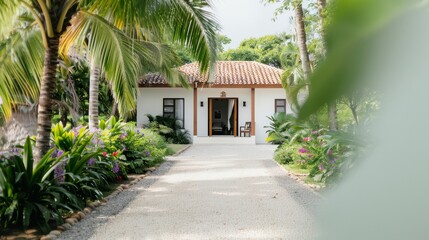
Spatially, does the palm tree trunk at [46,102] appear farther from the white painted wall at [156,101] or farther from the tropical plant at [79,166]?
the white painted wall at [156,101]

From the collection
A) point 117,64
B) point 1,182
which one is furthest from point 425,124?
point 117,64

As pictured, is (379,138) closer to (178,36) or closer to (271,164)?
(178,36)

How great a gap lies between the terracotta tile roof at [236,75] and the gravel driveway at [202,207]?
10.5 metres

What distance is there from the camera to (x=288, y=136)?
525 inches

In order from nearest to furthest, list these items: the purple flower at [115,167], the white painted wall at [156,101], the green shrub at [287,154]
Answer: the purple flower at [115,167], the green shrub at [287,154], the white painted wall at [156,101]

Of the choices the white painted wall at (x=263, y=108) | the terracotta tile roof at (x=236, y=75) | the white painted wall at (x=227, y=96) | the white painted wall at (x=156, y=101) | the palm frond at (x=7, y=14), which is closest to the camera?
the palm frond at (x=7, y=14)

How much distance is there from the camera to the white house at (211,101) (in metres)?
20.9

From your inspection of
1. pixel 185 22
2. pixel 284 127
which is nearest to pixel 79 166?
pixel 185 22

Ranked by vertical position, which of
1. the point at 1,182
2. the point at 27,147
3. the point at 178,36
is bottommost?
the point at 1,182

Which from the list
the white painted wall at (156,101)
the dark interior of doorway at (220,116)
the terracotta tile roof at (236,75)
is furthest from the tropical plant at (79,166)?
the dark interior of doorway at (220,116)

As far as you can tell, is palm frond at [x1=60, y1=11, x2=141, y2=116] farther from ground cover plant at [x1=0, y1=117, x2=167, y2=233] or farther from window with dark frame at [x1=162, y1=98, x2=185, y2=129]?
window with dark frame at [x1=162, y1=98, x2=185, y2=129]

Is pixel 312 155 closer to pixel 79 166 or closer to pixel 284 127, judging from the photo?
pixel 79 166

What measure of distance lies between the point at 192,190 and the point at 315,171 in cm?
240

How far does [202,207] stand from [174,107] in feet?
50.7
